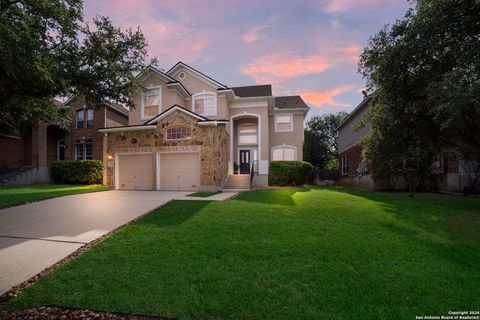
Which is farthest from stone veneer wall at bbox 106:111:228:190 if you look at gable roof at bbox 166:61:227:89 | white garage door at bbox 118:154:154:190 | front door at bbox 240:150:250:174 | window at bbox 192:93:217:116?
front door at bbox 240:150:250:174

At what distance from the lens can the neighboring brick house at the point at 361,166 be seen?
47.7 feet

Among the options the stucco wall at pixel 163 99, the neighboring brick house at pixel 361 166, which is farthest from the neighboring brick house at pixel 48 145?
the neighboring brick house at pixel 361 166

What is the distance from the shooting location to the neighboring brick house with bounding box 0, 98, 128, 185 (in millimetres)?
20531

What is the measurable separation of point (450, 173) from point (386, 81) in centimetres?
1027

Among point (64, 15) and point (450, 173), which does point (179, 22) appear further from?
point (450, 173)

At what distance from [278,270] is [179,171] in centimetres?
1202

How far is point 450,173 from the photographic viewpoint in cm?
1481

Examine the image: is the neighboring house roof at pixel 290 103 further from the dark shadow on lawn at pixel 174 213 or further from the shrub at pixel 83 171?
the shrub at pixel 83 171

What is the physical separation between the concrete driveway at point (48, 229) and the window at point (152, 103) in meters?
9.59

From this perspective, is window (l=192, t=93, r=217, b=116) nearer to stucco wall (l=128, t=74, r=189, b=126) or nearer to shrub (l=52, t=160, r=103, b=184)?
stucco wall (l=128, t=74, r=189, b=126)

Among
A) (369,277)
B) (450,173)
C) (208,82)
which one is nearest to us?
(369,277)

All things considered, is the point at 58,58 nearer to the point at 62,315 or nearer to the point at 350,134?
the point at 62,315

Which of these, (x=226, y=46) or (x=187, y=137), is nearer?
(x=226, y=46)

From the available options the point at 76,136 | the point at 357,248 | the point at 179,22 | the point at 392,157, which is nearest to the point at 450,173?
the point at 392,157
